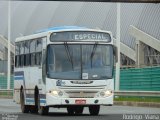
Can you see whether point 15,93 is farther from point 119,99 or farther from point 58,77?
point 119,99

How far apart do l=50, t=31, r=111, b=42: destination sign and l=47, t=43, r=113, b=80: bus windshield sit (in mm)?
241

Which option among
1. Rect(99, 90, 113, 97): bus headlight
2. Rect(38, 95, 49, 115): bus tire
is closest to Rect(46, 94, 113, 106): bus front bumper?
Rect(99, 90, 113, 97): bus headlight

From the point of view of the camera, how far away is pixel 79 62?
24.2m

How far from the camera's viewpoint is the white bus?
23766 millimetres

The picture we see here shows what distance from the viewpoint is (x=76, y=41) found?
2436cm

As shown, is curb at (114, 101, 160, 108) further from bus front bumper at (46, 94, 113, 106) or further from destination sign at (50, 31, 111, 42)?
bus front bumper at (46, 94, 113, 106)

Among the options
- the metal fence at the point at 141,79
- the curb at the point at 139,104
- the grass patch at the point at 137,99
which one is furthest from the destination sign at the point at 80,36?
the metal fence at the point at 141,79

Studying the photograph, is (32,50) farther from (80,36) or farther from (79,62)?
(79,62)

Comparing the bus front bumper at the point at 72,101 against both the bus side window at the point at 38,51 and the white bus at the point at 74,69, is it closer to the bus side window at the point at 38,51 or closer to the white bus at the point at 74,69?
the white bus at the point at 74,69

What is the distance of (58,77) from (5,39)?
61.0 metres

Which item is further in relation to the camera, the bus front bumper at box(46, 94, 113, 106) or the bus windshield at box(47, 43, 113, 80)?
the bus windshield at box(47, 43, 113, 80)

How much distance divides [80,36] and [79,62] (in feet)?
3.29

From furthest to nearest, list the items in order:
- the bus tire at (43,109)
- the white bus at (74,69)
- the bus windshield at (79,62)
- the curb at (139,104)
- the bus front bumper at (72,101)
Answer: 1. the curb at (139,104)
2. the bus tire at (43,109)
3. the bus windshield at (79,62)
4. the white bus at (74,69)
5. the bus front bumper at (72,101)

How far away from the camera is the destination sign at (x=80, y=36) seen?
2439 centimetres
